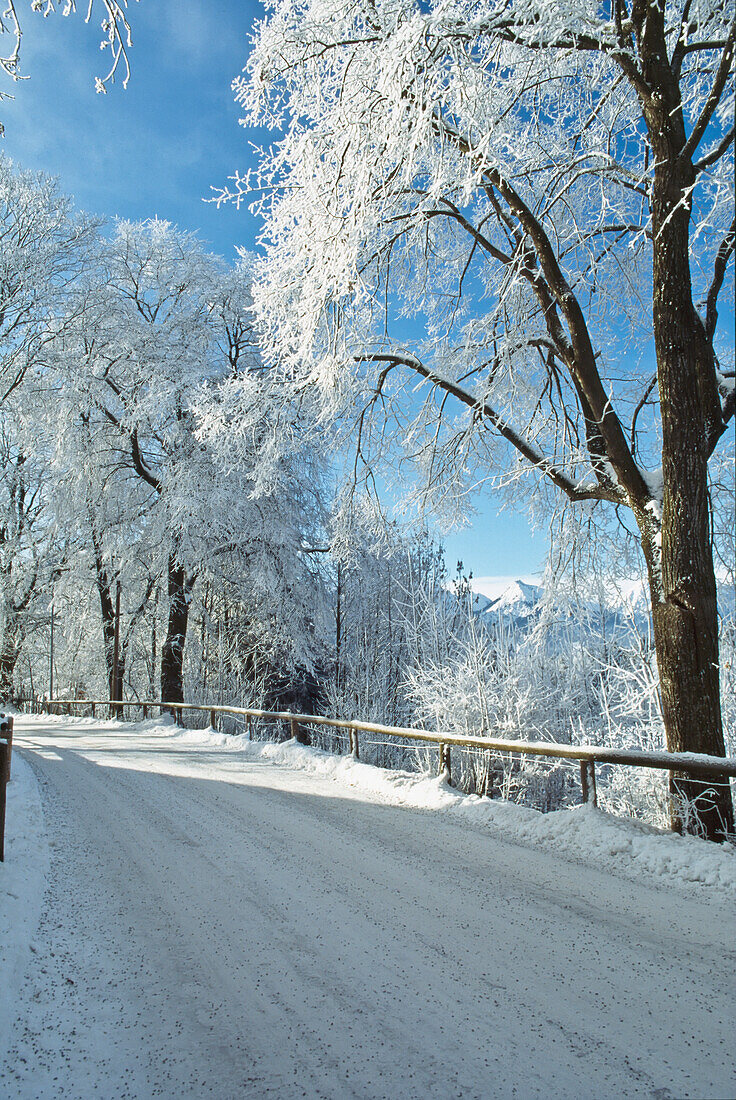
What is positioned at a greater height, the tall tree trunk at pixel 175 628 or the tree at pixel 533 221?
the tree at pixel 533 221

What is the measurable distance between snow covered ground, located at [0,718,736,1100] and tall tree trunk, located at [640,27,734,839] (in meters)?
1.12

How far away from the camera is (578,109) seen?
24.1ft

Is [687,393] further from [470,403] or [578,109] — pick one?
[578,109]

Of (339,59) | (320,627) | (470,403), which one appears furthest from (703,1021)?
(320,627)

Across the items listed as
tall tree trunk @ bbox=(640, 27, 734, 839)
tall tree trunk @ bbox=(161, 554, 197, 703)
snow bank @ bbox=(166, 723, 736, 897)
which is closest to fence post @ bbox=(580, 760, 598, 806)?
snow bank @ bbox=(166, 723, 736, 897)

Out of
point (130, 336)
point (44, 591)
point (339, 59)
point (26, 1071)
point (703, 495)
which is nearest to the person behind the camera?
point (26, 1071)

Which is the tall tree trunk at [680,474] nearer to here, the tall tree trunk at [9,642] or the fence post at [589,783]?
the fence post at [589,783]

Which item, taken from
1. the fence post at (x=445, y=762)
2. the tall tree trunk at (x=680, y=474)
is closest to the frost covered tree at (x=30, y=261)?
the fence post at (x=445, y=762)

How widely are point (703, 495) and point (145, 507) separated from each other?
16916 mm

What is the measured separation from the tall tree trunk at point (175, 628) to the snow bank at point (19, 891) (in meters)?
12.3

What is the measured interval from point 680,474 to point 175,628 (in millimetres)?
17086

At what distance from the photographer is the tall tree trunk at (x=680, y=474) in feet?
17.8

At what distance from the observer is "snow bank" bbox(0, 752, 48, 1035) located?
117 inches

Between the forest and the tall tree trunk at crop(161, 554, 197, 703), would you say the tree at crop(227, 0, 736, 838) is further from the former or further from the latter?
the tall tree trunk at crop(161, 554, 197, 703)
